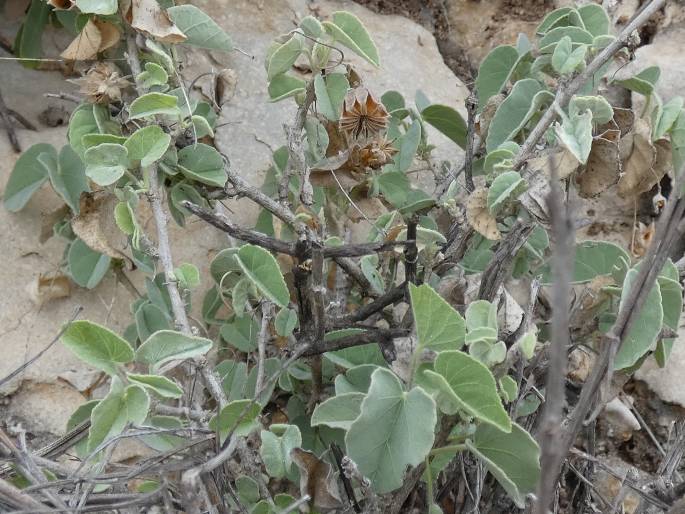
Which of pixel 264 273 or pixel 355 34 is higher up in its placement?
pixel 355 34

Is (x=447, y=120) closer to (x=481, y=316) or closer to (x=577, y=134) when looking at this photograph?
(x=577, y=134)

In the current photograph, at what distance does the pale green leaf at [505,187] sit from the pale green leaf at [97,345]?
451 mm

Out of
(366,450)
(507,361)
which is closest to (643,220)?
(507,361)

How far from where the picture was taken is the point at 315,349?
3.14ft

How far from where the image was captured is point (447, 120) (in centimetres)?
128

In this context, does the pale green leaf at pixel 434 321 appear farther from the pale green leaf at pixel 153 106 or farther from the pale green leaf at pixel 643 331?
the pale green leaf at pixel 153 106

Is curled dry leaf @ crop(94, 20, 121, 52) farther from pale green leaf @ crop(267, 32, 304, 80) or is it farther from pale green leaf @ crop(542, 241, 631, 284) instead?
pale green leaf @ crop(542, 241, 631, 284)

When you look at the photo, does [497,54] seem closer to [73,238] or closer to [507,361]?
→ [507,361]

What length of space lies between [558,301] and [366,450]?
422 mm

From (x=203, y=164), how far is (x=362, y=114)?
224mm

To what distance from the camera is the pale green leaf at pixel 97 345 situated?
2.58 feet

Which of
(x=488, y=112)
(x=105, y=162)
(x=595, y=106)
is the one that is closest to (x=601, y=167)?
(x=595, y=106)

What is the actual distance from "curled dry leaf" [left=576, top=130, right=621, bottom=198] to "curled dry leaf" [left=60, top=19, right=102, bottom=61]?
69cm

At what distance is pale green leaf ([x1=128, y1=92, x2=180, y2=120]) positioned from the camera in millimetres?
1000
